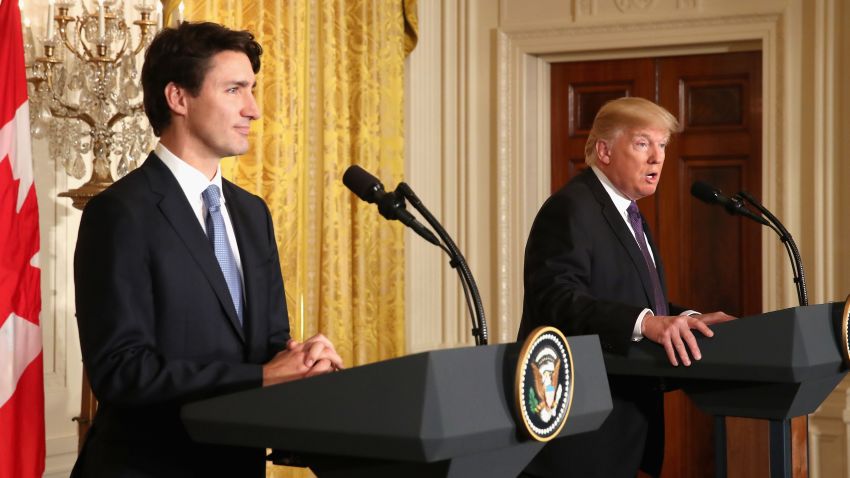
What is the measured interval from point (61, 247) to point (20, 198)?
0.90m

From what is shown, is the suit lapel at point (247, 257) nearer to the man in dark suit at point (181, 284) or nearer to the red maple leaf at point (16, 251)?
the man in dark suit at point (181, 284)

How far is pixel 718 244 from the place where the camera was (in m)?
6.27

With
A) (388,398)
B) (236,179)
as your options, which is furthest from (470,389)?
(236,179)

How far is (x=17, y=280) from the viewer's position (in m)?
3.17

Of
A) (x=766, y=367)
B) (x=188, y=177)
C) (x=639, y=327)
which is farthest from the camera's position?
(x=639, y=327)

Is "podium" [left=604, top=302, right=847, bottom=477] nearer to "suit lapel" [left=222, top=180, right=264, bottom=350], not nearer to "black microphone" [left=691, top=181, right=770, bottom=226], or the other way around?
"black microphone" [left=691, top=181, right=770, bottom=226]

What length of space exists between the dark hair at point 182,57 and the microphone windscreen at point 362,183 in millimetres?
405

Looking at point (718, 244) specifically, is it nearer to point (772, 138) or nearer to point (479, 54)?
point (772, 138)

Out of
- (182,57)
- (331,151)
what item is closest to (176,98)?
(182,57)

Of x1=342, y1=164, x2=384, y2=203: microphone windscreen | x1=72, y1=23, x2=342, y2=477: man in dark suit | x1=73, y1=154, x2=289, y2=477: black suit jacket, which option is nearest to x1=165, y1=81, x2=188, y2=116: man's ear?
x1=72, y1=23, x2=342, y2=477: man in dark suit

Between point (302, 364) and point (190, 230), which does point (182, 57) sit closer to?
point (190, 230)

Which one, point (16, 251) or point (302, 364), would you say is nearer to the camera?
point (302, 364)

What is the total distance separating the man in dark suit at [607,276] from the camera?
319 cm

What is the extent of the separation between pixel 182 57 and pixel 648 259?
5.51 feet
